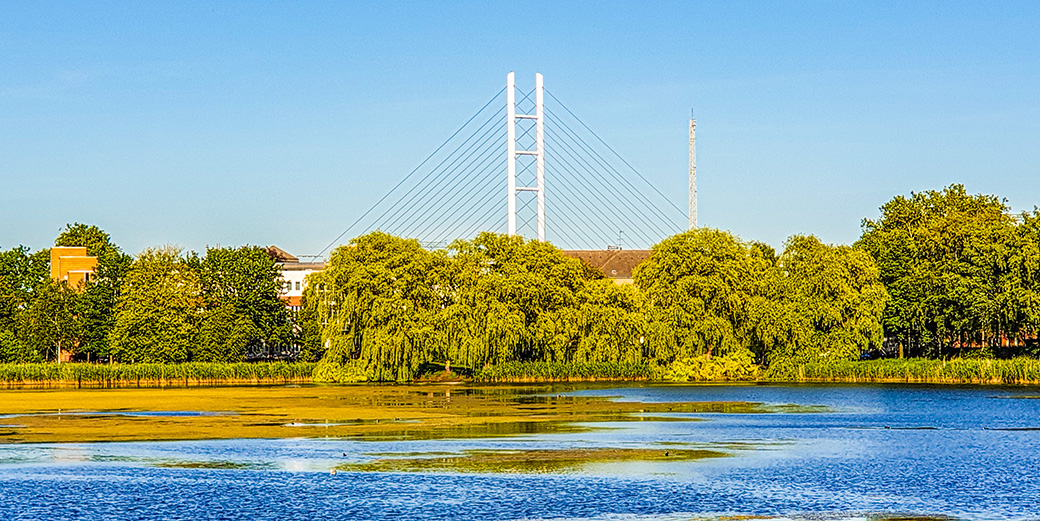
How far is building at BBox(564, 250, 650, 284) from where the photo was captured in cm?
15100

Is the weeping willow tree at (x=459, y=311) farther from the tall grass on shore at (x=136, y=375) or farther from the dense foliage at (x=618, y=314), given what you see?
the tall grass on shore at (x=136, y=375)

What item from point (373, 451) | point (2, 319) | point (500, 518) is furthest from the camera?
point (2, 319)

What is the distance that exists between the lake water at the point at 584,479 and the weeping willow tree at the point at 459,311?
39.0 m

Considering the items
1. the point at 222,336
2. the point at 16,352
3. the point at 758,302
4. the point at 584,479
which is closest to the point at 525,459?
the point at 584,479

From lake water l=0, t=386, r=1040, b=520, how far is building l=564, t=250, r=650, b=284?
10416 centimetres

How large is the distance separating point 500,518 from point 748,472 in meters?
9.05

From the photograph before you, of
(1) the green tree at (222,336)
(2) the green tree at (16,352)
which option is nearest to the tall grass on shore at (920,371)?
(1) the green tree at (222,336)

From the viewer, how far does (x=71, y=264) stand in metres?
119

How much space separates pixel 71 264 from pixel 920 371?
74.8 metres

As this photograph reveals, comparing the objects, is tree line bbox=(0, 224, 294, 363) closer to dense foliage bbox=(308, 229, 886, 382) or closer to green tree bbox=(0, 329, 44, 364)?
green tree bbox=(0, 329, 44, 364)

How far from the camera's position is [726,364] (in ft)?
279

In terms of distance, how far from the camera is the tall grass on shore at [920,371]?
245ft

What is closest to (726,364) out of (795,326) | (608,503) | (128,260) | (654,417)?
(795,326)

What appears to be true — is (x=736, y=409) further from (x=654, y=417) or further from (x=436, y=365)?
(x=436, y=365)
